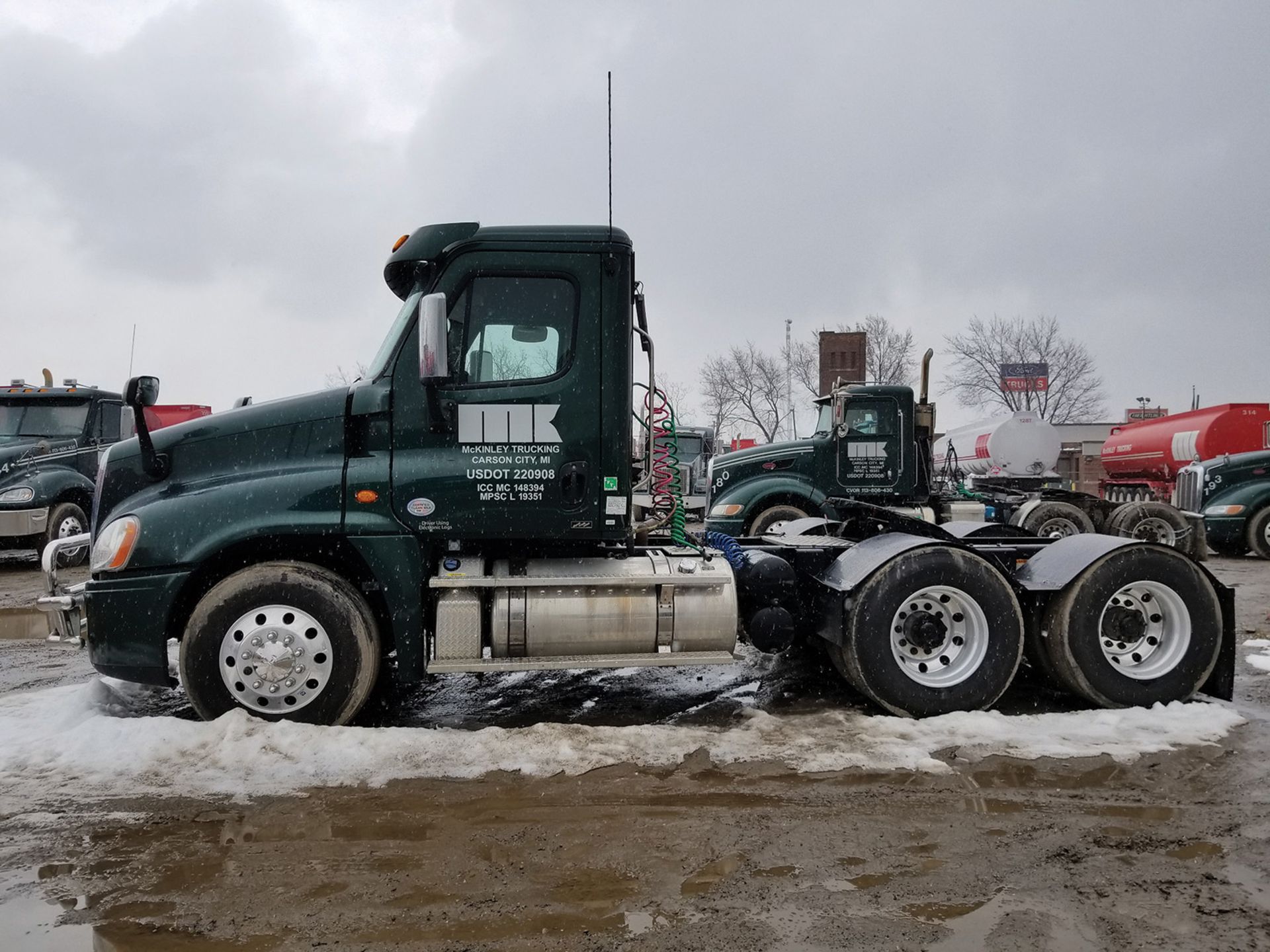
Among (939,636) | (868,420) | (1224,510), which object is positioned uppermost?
(868,420)

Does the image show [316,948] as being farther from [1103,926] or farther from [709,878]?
[1103,926]

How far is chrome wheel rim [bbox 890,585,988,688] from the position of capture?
210 inches

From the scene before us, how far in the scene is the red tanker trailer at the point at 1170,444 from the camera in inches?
747

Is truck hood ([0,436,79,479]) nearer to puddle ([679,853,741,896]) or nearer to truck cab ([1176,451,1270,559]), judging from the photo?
puddle ([679,853,741,896])

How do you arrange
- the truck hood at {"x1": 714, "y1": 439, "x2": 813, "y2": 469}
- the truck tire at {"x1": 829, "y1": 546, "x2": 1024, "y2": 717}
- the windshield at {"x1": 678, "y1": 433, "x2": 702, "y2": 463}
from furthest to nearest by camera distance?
the windshield at {"x1": 678, "y1": 433, "x2": 702, "y2": 463}
the truck hood at {"x1": 714, "y1": 439, "x2": 813, "y2": 469}
the truck tire at {"x1": 829, "y1": 546, "x2": 1024, "y2": 717}

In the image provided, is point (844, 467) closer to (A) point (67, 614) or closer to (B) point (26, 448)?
(A) point (67, 614)

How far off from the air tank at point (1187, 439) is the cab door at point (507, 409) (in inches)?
730

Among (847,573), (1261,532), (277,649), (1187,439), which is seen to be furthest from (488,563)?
(1187,439)

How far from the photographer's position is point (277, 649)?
482 cm

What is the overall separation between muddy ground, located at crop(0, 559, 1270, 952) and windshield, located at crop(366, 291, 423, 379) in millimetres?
2334

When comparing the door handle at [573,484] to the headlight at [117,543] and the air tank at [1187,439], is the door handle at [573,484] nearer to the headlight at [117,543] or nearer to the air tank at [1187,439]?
the headlight at [117,543]

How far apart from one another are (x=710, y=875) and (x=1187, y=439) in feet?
66.9

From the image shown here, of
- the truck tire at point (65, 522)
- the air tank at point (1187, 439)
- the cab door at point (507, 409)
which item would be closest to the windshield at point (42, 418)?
the truck tire at point (65, 522)

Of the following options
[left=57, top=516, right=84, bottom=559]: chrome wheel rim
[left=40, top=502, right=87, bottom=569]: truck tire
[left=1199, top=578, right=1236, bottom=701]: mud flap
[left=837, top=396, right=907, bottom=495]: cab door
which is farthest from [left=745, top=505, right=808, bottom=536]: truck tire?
[left=57, top=516, right=84, bottom=559]: chrome wheel rim
